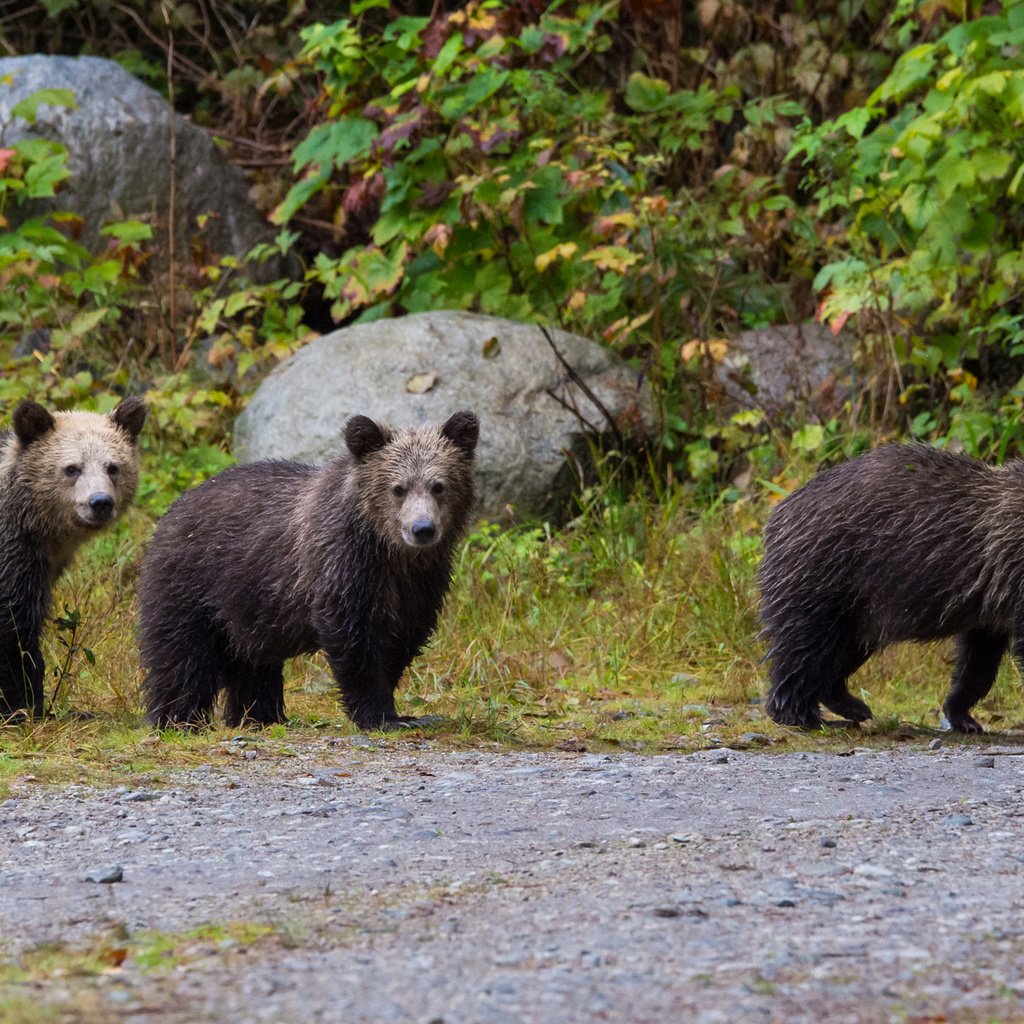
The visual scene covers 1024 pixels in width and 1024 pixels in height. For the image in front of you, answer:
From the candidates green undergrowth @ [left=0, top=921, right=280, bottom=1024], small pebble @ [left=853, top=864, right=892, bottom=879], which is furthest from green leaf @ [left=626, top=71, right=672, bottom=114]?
green undergrowth @ [left=0, top=921, right=280, bottom=1024]

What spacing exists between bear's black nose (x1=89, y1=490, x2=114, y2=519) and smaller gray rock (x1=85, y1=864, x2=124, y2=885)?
335 centimetres

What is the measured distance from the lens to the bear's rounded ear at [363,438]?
7176mm

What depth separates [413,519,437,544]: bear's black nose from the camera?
273 inches

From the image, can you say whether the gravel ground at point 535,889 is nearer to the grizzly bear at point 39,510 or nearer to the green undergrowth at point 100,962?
the green undergrowth at point 100,962

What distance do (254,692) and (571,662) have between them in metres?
1.94

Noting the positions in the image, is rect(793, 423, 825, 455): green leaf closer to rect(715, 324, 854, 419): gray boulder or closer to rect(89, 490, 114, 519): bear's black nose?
rect(715, 324, 854, 419): gray boulder

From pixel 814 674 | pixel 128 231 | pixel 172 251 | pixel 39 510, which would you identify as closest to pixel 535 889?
pixel 814 674

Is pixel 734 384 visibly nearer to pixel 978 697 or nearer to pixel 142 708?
pixel 978 697

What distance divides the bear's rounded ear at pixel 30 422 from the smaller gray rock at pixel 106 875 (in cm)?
364

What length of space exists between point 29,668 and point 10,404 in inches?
157

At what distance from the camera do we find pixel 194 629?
7574 millimetres

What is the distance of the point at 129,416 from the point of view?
26.8 ft

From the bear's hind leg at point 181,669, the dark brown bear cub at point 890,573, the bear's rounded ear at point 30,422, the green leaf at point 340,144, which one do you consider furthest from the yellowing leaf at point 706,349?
the bear's rounded ear at point 30,422

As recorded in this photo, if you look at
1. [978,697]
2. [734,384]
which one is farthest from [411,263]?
[978,697]
